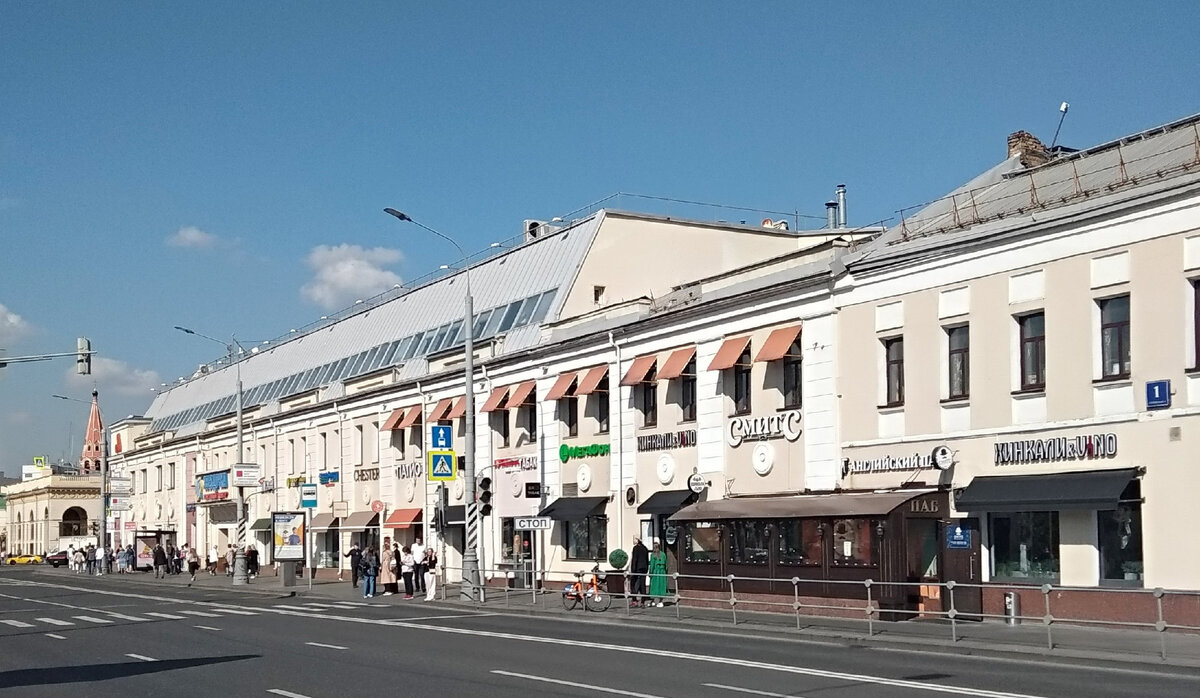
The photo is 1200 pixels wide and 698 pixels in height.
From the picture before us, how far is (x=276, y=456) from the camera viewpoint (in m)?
64.9

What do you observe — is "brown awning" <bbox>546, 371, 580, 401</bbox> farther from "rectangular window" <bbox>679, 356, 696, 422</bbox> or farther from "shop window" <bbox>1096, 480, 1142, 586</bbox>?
"shop window" <bbox>1096, 480, 1142, 586</bbox>

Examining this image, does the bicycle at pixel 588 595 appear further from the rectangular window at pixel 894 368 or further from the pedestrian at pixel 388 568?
the pedestrian at pixel 388 568

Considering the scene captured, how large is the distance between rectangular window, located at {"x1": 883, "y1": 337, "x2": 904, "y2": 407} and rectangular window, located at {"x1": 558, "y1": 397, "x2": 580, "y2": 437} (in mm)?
13453

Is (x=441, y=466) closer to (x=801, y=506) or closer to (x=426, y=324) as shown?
(x=801, y=506)

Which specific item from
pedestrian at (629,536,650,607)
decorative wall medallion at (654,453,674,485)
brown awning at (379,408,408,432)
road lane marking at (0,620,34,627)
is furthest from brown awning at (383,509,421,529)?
road lane marking at (0,620,34,627)

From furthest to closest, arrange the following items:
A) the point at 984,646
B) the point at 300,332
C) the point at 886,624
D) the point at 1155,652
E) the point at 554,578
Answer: the point at 300,332
the point at 554,578
the point at 886,624
the point at 984,646
the point at 1155,652

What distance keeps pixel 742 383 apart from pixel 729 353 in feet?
3.46

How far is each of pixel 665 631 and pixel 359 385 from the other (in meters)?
32.4

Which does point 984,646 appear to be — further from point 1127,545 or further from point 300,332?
point 300,332

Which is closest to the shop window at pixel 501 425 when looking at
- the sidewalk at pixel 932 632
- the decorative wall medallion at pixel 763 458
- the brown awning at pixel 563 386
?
the brown awning at pixel 563 386

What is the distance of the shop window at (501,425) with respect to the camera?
146 ft

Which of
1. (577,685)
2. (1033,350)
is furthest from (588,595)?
(577,685)

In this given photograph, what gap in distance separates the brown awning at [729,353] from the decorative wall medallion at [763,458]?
2.12 m

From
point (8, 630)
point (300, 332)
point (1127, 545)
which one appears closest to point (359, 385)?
point (300, 332)
